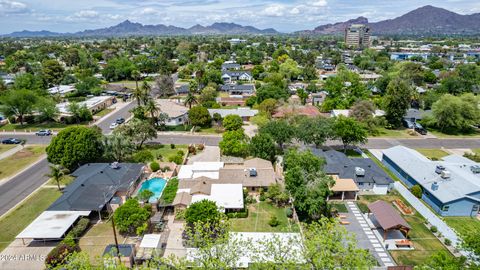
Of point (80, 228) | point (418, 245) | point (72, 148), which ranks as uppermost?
point (72, 148)

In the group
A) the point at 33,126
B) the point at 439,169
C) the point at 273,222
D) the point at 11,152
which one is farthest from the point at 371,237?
the point at 33,126

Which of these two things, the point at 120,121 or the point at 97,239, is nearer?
the point at 97,239

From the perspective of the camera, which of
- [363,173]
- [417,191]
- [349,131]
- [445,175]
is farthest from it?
[349,131]

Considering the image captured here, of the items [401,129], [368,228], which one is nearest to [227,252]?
[368,228]

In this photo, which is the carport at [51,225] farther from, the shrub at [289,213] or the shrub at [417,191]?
the shrub at [417,191]

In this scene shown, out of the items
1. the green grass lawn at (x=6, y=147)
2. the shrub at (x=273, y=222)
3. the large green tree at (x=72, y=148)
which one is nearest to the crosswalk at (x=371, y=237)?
the shrub at (x=273, y=222)

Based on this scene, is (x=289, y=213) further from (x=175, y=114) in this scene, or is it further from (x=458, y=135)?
(x=458, y=135)
